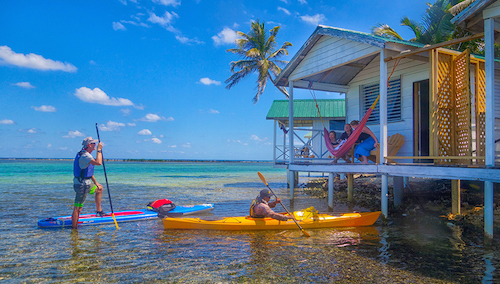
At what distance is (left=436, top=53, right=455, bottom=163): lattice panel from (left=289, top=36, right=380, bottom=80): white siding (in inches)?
63.2

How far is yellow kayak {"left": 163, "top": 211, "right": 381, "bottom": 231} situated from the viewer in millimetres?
7517

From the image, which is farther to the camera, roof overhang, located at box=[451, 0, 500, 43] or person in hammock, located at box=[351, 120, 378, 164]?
person in hammock, located at box=[351, 120, 378, 164]

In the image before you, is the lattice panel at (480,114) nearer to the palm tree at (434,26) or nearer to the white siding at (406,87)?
the white siding at (406,87)

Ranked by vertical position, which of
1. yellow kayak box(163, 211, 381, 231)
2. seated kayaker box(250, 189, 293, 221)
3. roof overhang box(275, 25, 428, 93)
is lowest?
yellow kayak box(163, 211, 381, 231)

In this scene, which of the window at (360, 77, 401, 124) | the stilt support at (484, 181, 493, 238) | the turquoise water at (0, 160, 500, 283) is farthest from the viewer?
the window at (360, 77, 401, 124)

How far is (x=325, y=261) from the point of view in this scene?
542 centimetres

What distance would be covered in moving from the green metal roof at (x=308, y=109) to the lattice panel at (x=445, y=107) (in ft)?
38.1

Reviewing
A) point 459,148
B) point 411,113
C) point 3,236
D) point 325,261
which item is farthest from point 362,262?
point 3,236

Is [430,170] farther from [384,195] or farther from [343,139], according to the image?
[343,139]

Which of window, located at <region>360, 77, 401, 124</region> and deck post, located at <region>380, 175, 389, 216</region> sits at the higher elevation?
window, located at <region>360, 77, 401, 124</region>

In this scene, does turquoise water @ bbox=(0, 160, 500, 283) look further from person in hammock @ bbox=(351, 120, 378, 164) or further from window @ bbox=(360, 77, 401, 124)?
window @ bbox=(360, 77, 401, 124)

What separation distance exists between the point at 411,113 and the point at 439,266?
5.30 metres

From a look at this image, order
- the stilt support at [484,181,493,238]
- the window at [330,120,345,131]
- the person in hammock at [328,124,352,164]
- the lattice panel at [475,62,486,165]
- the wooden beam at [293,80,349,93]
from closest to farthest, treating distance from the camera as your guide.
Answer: the stilt support at [484,181,493,238] < the lattice panel at [475,62,486,165] < the person in hammock at [328,124,352,164] < the wooden beam at [293,80,349,93] < the window at [330,120,345,131]

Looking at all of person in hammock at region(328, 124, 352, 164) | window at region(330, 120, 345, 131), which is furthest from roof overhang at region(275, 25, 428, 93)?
window at region(330, 120, 345, 131)
